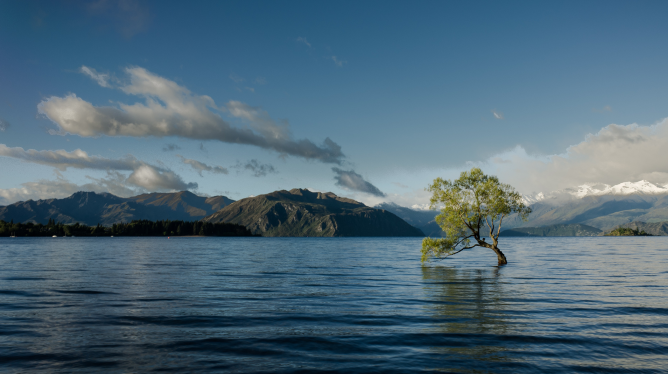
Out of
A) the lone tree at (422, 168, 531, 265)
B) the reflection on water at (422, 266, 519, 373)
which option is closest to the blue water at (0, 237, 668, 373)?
the reflection on water at (422, 266, 519, 373)

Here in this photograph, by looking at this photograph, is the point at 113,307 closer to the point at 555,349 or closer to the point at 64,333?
the point at 64,333

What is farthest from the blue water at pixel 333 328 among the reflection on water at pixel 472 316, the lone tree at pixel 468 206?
the lone tree at pixel 468 206

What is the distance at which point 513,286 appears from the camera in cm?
4281

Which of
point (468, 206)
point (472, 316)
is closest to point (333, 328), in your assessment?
point (472, 316)

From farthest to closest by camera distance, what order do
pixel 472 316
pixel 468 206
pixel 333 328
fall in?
pixel 468 206 → pixel 472 316 → pixel 333 328

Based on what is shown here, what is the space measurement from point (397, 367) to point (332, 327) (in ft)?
26.4

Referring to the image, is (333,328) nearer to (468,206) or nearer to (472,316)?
(472,316)

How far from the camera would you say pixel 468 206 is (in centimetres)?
6234

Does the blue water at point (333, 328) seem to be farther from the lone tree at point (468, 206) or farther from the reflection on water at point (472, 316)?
the lone tree at point (468, 206)

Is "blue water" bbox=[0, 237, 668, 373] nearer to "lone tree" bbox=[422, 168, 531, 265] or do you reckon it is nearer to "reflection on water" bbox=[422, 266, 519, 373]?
"reflection on water" bbox=[422, 266, 519, 373]

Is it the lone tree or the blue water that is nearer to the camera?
the blue water

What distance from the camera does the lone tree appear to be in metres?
62.0

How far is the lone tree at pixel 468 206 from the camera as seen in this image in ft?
203

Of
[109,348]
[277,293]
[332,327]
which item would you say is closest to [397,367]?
[332,327]
